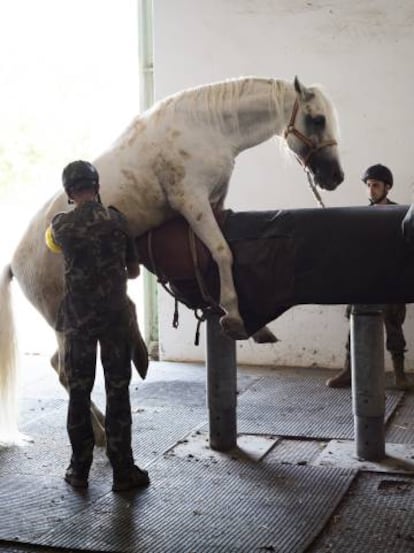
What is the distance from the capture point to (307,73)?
5.73 meters

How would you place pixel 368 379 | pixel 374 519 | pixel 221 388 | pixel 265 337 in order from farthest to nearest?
1. pixel 221 388
2. pixel 368 379
3. pixel 265 337
4. pixel 374 519

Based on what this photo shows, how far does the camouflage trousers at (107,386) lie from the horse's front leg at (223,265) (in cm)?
51

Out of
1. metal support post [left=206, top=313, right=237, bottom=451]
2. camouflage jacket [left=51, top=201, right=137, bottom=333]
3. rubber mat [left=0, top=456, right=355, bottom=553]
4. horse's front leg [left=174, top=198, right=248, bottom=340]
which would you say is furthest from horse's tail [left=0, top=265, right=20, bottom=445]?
horse's front leg [left=174, top=198, right=248, bottom=340]

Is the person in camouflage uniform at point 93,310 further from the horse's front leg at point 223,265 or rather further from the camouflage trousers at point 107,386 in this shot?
the horse's front leg at point 223,265

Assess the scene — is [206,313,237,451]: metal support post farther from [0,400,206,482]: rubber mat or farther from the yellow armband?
the yellow armband

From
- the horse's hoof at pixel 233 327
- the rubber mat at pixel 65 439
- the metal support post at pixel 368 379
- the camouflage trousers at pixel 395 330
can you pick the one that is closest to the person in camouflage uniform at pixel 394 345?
the camouflage trousers at pixel 395 330

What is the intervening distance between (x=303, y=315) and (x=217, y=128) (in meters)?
2.78

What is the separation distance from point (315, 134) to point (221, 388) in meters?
1.37

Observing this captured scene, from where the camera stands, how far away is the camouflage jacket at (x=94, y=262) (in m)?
3.15

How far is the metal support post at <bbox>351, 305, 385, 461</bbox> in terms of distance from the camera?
12.0ft

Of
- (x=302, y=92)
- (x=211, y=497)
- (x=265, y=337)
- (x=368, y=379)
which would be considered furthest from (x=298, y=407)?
(x=302, y=92)

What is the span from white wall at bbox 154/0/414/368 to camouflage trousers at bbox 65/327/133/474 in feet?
8.87

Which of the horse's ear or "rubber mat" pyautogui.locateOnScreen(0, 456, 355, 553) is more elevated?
the horse's ear

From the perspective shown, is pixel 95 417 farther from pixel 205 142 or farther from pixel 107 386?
pixel 205 142
